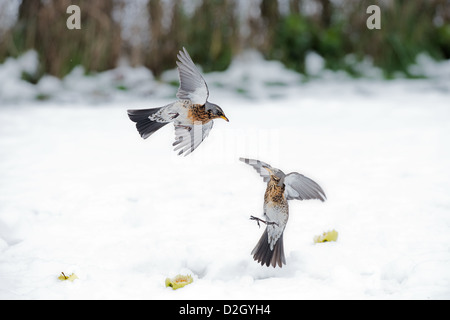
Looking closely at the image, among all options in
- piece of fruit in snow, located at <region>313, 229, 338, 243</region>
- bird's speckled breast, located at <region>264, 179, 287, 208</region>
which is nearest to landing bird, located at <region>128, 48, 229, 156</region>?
bird's speckled breast, located at <region>264, 179, 287, 208</region>

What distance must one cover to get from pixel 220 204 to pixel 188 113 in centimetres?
117

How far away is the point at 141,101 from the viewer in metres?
3.78

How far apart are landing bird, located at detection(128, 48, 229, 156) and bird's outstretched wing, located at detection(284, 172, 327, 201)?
0.32m

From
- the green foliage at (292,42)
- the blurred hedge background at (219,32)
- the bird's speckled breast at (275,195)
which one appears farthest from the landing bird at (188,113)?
the green foliage at (292,42)

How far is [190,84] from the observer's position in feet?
2.75

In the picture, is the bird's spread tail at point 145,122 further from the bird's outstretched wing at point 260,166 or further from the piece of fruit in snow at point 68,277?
the piece of fruit in snow at point 68,277

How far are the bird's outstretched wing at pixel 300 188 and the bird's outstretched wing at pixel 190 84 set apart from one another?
342mm

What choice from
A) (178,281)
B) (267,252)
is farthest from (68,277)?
(267,252)

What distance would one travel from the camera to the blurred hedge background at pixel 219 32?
440 centimetres

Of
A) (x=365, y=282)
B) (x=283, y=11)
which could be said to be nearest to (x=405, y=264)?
(x=365, y=282)

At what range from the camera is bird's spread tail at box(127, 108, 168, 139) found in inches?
33.5

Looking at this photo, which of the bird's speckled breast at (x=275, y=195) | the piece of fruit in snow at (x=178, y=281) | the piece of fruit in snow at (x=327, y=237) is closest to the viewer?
the bird's speckled breast at (x=275, y=195)

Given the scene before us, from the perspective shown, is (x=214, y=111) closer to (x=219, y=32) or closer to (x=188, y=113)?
(x=188, y=113)

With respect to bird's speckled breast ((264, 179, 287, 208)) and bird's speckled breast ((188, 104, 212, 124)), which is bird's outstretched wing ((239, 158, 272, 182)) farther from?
bird's speckled breast ((188, 104, 212, 124))
